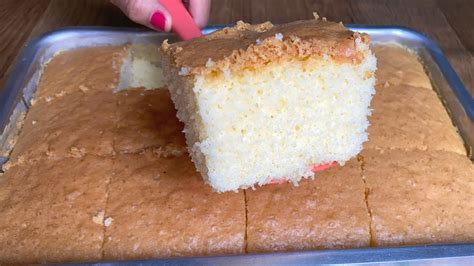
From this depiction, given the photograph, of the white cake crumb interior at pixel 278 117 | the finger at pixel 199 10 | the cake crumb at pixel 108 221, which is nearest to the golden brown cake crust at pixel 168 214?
the cake crumb at pixel 108 221

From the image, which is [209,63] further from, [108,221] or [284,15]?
[284,15]

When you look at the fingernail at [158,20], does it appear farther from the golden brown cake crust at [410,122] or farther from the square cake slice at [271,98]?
the golden brown cake crust at [410,122]

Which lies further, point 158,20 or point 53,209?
point 158,20

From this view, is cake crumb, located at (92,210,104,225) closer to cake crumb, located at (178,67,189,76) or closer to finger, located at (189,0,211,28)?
cake crumb, located at (178,67,189,76)

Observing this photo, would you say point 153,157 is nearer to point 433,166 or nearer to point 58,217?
point 58,217

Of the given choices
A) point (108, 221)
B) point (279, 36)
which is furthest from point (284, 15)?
point (108, 221)

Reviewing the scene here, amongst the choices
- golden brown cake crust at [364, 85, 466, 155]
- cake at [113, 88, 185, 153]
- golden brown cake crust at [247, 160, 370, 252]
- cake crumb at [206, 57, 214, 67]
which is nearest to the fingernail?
cake at [113, 88, 185, 153]
